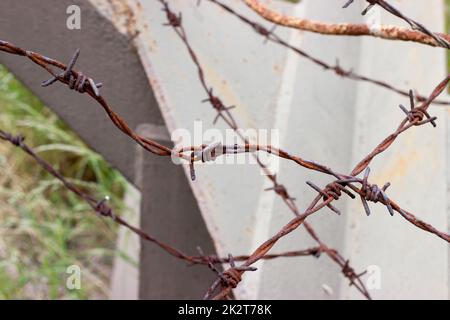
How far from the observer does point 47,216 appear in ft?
9.43

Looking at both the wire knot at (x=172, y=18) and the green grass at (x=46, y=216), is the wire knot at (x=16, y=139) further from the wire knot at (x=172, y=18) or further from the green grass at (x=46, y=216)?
the green grass at (x=46, y=216)

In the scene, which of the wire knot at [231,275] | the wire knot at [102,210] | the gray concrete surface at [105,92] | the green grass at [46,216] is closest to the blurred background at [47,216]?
the green grass at [46,216]

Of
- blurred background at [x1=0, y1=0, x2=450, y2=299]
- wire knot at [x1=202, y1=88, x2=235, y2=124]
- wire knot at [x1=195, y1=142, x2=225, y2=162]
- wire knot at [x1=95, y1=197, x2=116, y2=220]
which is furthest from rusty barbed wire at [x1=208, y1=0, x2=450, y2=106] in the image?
blurred background at [x1=0, y1=0, x2=450, y2=299]

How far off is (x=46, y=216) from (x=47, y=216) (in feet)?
0.05

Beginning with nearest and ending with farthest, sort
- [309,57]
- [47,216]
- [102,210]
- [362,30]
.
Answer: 1. [362,30]
2. [102,210]
3. [309,57]
4. [47,216]

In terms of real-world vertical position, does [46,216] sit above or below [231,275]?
above

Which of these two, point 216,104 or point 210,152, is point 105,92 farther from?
point 210,152

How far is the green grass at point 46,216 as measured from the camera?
2436 mm

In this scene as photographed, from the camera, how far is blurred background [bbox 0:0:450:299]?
2422 millimetres

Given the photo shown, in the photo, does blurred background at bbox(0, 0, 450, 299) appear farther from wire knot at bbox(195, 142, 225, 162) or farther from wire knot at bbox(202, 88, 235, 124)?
wire knot at bbox(195, 142, 225, 162)

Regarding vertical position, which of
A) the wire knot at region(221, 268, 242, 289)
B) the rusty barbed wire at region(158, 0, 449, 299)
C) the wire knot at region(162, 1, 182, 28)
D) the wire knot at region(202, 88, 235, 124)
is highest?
the wire knot at region(162, 1, 182, 28)

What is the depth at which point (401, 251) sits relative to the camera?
4.58ft

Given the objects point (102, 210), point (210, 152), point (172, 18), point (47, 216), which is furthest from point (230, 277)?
point (47, 216)
